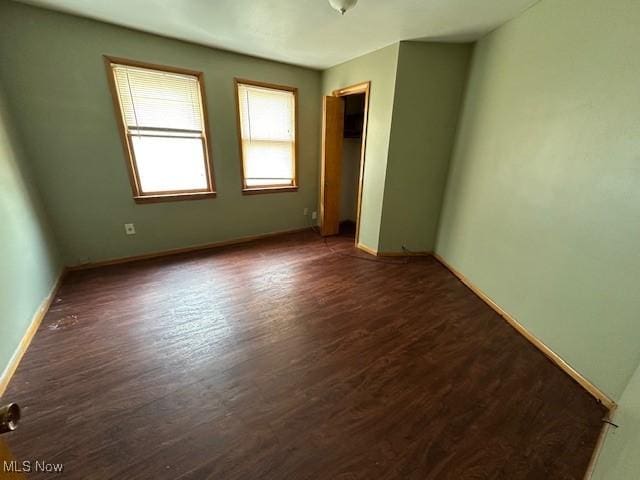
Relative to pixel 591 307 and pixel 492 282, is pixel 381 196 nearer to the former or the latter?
pixel 492 282

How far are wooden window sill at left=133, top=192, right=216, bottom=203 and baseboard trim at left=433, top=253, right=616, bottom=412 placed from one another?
321 centimetres

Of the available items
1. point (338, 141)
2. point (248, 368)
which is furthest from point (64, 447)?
point (338, 141)

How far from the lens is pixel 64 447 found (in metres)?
1.21

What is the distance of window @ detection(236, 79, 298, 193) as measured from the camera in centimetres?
334

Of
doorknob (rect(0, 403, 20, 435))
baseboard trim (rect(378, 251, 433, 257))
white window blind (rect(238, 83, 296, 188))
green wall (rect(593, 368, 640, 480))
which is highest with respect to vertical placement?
white window blind (rect(238, 83, 296, 188))

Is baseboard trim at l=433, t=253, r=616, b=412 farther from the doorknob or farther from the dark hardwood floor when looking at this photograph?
the doorknob

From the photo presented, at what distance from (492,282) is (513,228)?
21.3 inches

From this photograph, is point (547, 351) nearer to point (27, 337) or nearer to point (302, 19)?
point (302, 19)

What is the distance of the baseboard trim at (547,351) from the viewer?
4.94ft

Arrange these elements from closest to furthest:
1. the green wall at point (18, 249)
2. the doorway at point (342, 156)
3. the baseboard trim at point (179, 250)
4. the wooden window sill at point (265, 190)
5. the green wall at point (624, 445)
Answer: the green wall at point (624, 445) → the green wall at point (18, 249) → the baseboard trim at point (179, 250) → the doorway at point (342, 156) → the wooden window sill at point (265, 190)

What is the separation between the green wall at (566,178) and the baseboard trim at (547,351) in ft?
0.15

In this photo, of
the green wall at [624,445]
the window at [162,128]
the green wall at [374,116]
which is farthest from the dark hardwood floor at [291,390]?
the window at [162,128]

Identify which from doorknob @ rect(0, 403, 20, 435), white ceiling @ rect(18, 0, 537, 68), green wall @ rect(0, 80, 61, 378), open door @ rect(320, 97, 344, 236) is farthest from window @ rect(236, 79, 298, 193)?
doorknob @ rect(0, 403, 20, 435)

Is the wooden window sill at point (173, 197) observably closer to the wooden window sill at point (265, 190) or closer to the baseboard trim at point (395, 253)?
the wooden window sill at point (265, 190)
